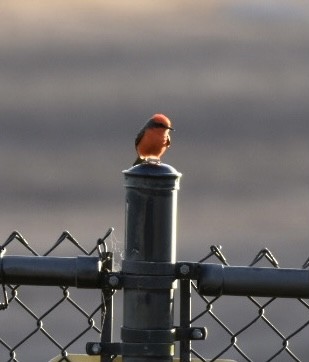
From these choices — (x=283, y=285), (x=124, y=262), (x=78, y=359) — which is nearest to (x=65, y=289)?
(x=78, y=359)

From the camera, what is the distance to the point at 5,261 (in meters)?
2.26

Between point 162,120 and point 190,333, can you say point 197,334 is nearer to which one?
point 190,333

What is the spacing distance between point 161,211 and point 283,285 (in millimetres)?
323

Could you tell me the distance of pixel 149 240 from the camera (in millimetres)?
2141

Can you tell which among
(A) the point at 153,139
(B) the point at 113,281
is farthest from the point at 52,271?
(A) the point at 153,139

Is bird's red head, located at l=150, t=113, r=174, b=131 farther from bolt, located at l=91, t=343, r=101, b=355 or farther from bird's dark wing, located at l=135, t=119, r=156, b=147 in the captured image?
bolt, located at l=91, t=343, r=101, b=355

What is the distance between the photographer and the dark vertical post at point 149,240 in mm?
2143

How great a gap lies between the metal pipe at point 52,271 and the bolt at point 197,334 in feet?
0.79

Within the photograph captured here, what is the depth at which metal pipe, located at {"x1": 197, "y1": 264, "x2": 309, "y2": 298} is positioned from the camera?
7.24 feet

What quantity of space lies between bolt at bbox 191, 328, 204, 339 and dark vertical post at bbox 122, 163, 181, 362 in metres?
0.08

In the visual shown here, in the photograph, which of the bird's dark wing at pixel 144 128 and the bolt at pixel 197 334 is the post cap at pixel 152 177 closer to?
the bolt at pixel 197 334

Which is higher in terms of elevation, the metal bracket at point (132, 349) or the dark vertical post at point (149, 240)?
the dark vertical post at point (149, 240)

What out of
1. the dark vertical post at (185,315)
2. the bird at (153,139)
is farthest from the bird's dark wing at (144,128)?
the dark vertical post at (185,315)

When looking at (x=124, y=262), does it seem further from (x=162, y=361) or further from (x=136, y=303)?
(x=162, y=361)
